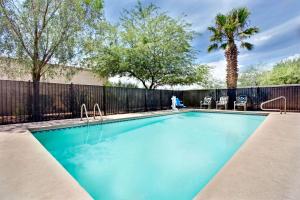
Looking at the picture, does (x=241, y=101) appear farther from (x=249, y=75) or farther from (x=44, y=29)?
(x=249, y=75)

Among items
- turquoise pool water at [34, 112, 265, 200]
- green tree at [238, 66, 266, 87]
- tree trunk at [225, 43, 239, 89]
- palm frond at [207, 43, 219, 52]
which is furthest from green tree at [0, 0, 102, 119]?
green tree at [238, 66, 266, 87]

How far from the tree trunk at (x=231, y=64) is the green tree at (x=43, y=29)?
945 cm

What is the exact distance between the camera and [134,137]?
5.69 metres

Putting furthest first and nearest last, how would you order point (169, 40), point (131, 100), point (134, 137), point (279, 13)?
point (169, 40)
point (131, 100)
point (279, 13)
point (134, 137)

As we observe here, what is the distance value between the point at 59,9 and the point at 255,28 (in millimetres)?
11959

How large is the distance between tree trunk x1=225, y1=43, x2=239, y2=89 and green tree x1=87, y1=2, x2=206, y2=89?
2393 mm

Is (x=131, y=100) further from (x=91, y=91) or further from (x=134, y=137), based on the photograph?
(x=134, y=137)

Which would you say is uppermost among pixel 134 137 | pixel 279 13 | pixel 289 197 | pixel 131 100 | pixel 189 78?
pixel 279 13

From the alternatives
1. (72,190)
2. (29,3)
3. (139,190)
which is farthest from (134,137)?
(29,3)

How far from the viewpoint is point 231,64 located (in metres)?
13.8

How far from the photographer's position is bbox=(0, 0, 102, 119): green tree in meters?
7.62

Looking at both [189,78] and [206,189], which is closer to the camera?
[206,189]

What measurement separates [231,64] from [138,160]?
12.6 metres

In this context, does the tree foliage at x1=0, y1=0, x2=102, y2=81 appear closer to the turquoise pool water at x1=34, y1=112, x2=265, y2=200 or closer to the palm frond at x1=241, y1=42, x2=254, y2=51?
the turquoise pool water at x1=34, y1=112, x2=265, y2=200
